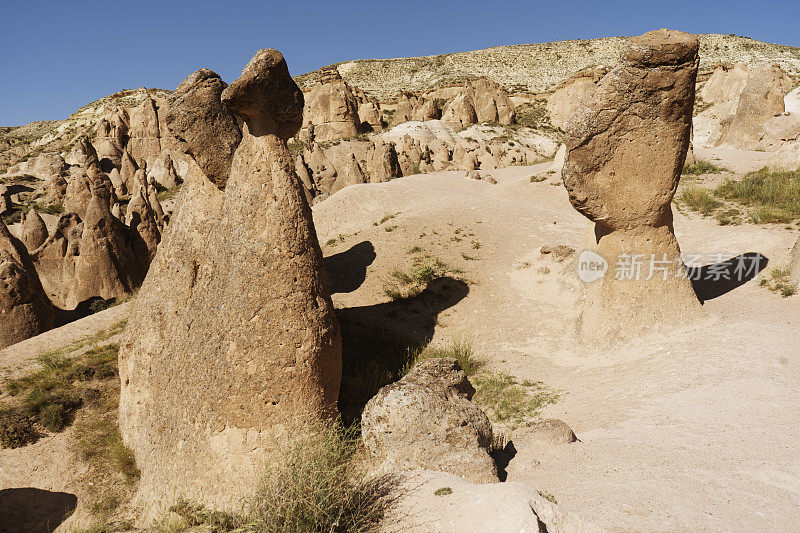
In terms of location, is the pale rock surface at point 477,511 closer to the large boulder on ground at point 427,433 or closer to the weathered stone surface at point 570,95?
the large boulder on ground at point 427,433

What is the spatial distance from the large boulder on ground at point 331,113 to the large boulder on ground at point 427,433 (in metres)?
35.3

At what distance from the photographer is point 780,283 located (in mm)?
7723

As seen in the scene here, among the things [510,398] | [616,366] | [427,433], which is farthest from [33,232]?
[616,366]

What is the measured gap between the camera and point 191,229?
233 inches

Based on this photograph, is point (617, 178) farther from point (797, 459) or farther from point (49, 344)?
point (49, 344)

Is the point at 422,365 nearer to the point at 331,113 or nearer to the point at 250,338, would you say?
the point at 250,338

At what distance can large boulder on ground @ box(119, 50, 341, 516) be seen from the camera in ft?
14.5

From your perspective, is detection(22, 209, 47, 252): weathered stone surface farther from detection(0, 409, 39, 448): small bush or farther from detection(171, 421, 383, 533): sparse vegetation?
detection(171, 421, 383, 533): sparse vegetation

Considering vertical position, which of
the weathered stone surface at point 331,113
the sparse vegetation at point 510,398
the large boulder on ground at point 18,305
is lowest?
the sparse vegetation at point 510,398

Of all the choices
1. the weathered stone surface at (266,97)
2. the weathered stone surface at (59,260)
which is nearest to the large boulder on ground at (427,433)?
the weathered stone surface at (266,97)

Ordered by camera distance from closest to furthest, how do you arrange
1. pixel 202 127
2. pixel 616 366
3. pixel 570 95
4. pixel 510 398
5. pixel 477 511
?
pixel 477 511
pixel 202 127
pixel 510 398
pixel 616 366
pixel 570 95

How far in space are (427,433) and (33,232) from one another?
56.4ft

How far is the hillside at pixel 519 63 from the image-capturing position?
54.5 m

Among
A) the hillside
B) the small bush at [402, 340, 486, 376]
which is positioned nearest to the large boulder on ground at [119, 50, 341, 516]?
the small bush at [402, 340, 486, 376]
